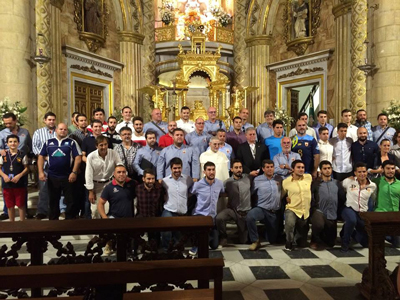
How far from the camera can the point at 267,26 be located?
1458 centimetres

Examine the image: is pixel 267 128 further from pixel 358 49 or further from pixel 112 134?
pixel 358 49

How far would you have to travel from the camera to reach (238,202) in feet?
17.5

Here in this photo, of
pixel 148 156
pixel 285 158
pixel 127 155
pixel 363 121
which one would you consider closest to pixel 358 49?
pixel 363 121

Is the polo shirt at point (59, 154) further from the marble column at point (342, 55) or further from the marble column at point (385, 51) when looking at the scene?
the marble column at point (342, 55)

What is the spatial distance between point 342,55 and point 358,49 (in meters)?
0.98

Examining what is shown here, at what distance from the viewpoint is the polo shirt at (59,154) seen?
5395 millimetres

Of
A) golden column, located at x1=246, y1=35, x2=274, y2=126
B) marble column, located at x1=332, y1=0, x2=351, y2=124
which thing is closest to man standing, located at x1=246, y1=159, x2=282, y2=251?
marble column, located at x1=332, y1=0, x2=351, y2=124

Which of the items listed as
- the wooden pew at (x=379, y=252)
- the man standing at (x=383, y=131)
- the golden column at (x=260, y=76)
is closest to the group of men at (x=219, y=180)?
the man standing at (x=383, y=131)

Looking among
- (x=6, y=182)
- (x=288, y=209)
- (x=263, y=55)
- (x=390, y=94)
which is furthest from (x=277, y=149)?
(x=263, y=55)

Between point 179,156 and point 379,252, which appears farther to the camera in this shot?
point 179,156

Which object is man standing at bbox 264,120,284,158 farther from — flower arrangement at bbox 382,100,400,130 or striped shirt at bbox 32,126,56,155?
striped shirt at bbox 32,126,56,155

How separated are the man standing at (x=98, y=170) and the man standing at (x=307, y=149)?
9.98ft

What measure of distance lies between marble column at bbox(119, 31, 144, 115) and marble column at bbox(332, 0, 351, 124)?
737 cm

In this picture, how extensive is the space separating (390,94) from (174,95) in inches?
303
